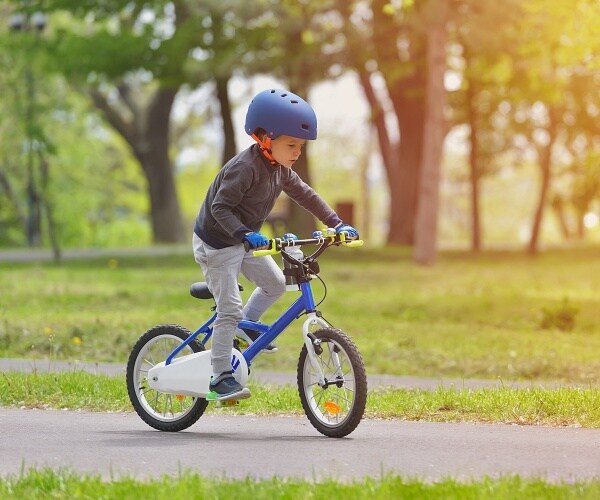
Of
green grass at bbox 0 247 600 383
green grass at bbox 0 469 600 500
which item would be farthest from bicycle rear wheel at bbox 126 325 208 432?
green grass at bbox 0 247 600 383

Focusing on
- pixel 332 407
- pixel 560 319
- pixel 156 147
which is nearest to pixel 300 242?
pixel 332 407

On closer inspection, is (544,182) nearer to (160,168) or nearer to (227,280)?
(160,168)

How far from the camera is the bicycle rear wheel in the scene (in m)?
8.41

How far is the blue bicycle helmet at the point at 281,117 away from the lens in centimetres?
762

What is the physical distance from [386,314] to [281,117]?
1161 cm

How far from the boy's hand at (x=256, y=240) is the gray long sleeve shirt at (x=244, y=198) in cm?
9

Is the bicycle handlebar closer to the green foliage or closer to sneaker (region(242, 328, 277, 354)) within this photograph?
sneaker (region(242, 328, 277, 354))

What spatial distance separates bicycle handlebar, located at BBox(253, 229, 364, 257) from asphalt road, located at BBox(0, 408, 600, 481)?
1.09 m

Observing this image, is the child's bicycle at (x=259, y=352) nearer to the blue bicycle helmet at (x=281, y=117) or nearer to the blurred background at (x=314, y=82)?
the blue bicycle helmet at (x=281, y=117)

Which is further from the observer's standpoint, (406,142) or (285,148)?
(406,142)

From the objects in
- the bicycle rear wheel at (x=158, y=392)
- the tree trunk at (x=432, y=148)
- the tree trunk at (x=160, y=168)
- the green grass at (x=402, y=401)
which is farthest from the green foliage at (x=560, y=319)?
the tree trunk at (x=160, y=168)

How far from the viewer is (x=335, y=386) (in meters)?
7.81

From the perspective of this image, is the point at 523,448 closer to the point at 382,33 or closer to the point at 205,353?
the point at 205,353

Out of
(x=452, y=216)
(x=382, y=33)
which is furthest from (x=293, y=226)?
(x=452, y=216)
